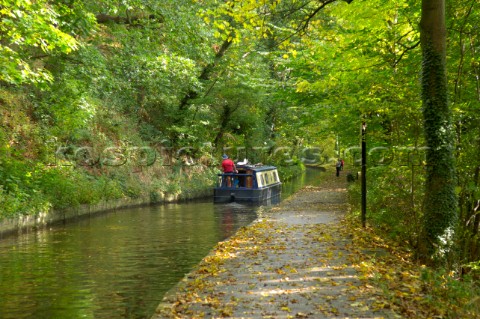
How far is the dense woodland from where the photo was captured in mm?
9320

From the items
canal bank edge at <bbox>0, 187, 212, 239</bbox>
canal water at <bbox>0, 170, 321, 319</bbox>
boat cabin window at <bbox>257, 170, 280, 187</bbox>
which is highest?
boat cabin window at <bbox>257, 170, 280, 187</bbox>

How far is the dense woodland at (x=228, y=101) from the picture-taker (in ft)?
30.6

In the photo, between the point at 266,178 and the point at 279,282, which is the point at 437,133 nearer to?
the point at 279,282

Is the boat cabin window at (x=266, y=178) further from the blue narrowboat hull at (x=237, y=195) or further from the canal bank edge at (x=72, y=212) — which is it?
the canal bank edge at (x=72, y=212)

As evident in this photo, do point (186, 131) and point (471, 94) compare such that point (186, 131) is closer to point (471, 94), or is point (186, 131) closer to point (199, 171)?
point (199, 171)

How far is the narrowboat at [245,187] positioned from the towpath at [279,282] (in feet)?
42.9

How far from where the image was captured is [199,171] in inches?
1257

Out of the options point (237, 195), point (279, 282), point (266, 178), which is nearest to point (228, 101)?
point (266, 178)

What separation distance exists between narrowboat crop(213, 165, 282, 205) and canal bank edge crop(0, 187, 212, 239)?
250cm

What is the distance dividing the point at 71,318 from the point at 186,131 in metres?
24.2

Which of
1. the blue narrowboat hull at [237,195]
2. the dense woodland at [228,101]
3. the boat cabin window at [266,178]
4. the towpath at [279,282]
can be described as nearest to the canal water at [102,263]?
the towpath at [279,282]

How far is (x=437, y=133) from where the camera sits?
27.2ft

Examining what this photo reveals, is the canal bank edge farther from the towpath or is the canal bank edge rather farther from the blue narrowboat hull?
the towpath

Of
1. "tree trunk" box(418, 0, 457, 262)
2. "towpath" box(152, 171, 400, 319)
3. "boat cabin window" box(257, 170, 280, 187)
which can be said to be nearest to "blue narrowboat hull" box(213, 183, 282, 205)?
"boat cabin window" box(257, 170, 280, 187)
